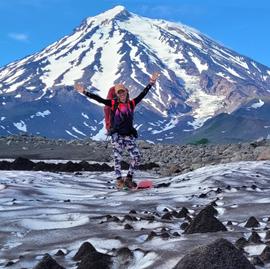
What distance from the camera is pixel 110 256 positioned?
6234 millimetres

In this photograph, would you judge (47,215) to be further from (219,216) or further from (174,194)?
(174,194)

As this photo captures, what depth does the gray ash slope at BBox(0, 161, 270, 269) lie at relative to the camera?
254 inches

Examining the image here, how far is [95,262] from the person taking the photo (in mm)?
5828

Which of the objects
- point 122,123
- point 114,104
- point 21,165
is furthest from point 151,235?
point 21,165

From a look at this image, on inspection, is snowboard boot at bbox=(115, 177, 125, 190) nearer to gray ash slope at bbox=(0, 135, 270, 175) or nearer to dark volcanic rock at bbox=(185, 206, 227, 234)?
dark volcanic rock at bbox=(185, 206, 227, 234)

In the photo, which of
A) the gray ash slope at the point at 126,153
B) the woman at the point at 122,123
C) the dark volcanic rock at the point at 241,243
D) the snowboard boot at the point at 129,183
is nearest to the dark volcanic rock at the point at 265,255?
the dark volcanic rock at the point at 241,243

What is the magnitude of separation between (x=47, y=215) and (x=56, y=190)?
4069 mm

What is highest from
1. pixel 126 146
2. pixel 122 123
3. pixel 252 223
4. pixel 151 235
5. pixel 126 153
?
pixel 122 123

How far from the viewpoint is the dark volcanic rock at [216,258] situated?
486cm

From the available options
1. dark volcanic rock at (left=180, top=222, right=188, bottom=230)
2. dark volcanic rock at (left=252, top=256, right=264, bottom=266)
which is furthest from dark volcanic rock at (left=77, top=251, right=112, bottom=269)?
dark volcanic rock at (left=180, top=222, right=188, bottom=230)

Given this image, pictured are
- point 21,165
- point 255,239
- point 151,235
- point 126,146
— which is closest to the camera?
point 255,239

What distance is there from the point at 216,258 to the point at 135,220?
387cm

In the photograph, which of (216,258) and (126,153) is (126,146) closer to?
(216,258)

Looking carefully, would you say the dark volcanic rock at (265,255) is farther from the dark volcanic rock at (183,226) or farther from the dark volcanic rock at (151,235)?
the dark volcanic rock at (183,226)
